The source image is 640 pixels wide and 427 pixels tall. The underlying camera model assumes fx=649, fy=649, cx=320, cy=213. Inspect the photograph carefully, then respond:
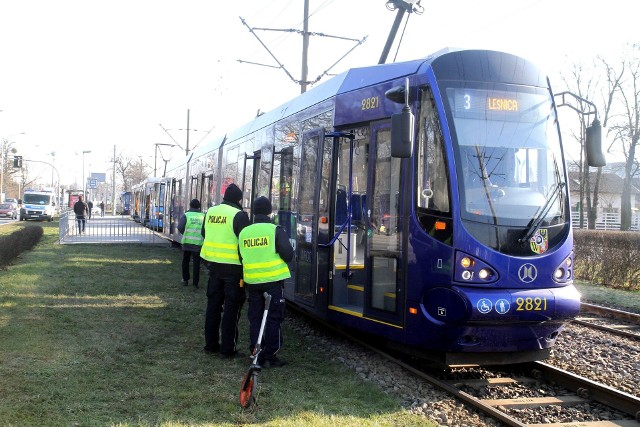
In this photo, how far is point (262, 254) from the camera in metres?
6.94

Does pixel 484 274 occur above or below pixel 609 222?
above

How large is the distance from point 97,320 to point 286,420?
5147mm

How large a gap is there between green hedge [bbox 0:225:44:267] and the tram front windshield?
40.7 ft

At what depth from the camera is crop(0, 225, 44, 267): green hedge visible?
15523mm

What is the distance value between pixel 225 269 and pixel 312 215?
1.77 m

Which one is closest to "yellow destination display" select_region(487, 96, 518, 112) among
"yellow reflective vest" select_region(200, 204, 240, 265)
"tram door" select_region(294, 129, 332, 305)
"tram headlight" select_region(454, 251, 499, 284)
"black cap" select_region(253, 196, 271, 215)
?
"tram headlight" select_region(454, 251, 499, 284)

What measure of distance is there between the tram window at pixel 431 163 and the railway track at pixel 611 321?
4899 millimetres

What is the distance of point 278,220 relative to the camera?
10.5 meters

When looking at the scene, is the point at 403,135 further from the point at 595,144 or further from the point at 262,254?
the point at 595,144

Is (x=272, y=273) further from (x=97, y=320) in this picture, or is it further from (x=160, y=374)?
(x=97, y=320)

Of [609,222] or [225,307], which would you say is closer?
[225,307]

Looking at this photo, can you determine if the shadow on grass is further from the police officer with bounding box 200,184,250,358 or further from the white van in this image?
the white van

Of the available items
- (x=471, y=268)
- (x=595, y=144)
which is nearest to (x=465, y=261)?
(x=471, y=268)

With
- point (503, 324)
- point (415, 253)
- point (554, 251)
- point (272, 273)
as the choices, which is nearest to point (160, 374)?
point (272, 273)
